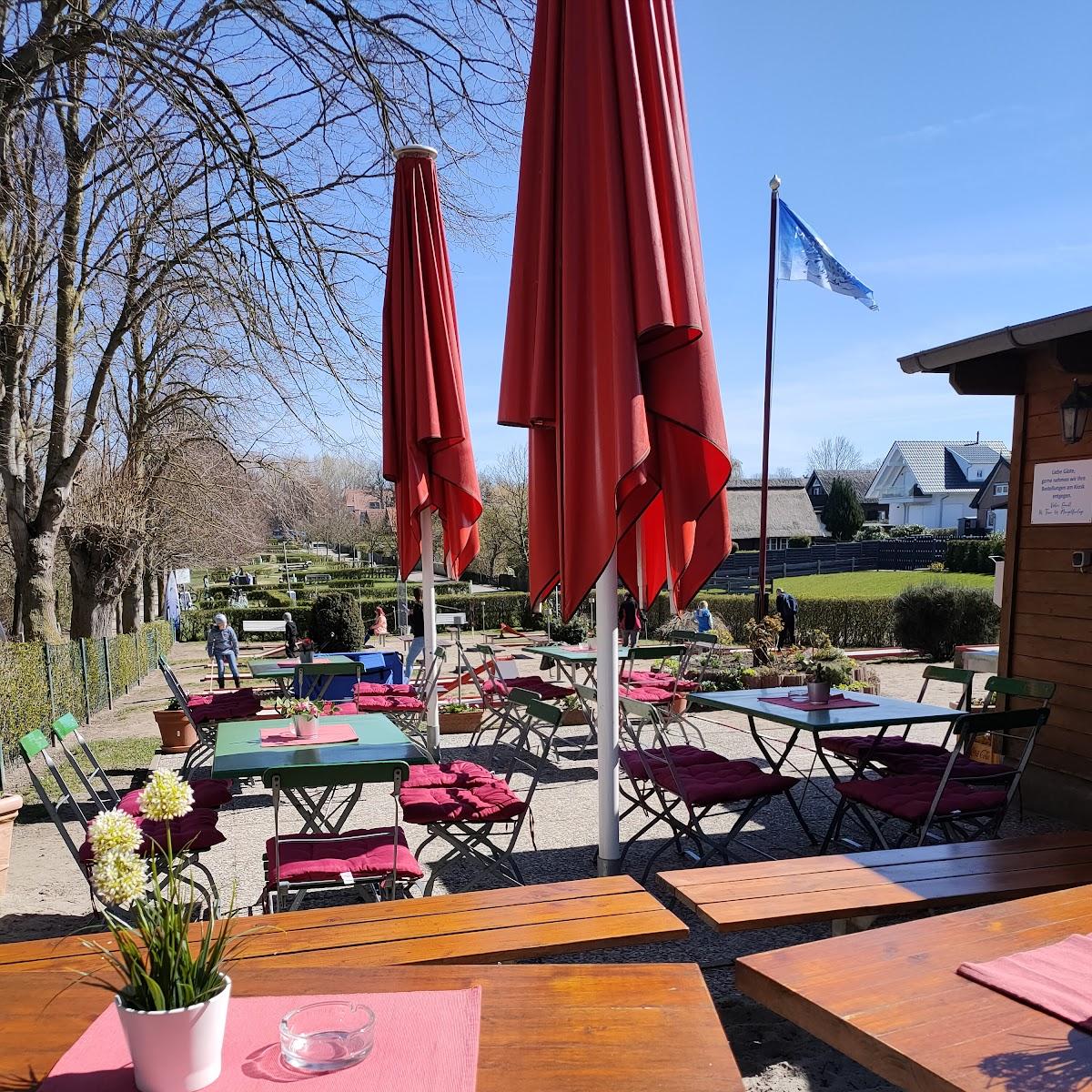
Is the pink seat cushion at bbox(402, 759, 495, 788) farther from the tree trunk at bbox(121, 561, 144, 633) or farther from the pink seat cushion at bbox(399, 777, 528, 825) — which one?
the tree trunk at bbox(121, 561, 144, 633)

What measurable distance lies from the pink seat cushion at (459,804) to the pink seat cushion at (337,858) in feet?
0.84

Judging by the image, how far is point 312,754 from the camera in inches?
165

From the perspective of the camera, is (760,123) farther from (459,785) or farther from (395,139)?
(459,785)

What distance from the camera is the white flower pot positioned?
1327mm

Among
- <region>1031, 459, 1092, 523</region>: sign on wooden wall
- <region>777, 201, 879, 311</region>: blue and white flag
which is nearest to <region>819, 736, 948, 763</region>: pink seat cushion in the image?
<region>1031, 459, 1092, 523</region>: sign on wooden wall

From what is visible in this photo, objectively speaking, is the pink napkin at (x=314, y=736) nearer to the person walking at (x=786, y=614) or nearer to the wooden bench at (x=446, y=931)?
the wooden bench at (x=446, y=931)

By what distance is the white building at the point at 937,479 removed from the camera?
63125mm

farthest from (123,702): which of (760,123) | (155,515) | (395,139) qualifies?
(760,123)

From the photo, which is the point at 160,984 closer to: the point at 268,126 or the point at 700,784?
the point at 700,784

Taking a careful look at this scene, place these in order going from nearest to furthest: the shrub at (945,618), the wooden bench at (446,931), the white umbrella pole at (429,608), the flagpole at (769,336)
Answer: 1. the wooden bench at (446,931)
2. the white umbrella pole at (429,608)
3. the flagpole at (769,336)
4. the shrub at (945,618)

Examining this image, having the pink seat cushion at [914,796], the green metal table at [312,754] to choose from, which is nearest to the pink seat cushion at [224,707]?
the green metal table at [312,754]

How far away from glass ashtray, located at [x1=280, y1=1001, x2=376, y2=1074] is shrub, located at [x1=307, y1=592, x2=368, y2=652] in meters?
12.8

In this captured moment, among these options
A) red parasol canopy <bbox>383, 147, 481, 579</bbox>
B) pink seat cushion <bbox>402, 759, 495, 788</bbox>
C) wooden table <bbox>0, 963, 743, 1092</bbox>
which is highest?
red parasol canopy <bbox>383, 147, 481, 579</bbox>

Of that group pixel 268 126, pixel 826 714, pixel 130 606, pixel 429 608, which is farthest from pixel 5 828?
pixel 130 606
